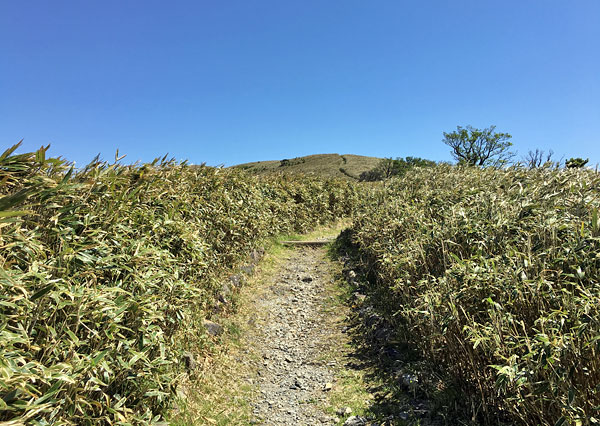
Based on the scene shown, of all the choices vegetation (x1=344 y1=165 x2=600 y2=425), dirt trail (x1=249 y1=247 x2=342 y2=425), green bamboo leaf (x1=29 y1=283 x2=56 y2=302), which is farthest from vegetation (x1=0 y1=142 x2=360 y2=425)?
vegetation (x1=344 y1=165 x2=600 y2=425)

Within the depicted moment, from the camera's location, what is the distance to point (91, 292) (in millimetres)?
2553

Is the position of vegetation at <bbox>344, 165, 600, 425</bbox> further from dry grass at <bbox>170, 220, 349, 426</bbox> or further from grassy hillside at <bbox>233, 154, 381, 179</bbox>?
grassy hillside at <bbox>233, 154, 381, 179</bbox>

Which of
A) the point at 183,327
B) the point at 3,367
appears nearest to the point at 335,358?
the point at 183,327

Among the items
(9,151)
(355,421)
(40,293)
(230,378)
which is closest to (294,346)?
(230,378)

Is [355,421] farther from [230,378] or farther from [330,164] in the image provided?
[330,164]

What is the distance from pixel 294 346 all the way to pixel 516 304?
3597 mm

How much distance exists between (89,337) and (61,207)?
109 cm

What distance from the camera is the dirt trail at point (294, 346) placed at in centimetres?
409

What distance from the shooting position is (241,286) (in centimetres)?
722

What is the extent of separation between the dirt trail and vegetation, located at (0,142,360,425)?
3.89 ft

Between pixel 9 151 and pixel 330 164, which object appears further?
pixel 330 164

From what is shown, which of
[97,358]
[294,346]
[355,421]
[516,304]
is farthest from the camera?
[294,346]

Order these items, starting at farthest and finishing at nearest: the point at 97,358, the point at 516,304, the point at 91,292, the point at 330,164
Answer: the point at 330,164 < the point at 516,304 < the point at 91,292 < the point at 97,358

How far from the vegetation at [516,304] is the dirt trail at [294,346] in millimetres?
1361
